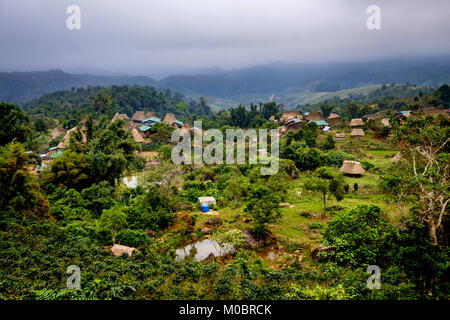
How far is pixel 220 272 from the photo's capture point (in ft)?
27.0

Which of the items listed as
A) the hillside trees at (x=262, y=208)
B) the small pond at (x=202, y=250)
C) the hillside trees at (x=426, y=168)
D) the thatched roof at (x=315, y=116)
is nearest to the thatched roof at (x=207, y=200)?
the small pond at (x=202, y=250)

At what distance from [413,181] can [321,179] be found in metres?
5.95

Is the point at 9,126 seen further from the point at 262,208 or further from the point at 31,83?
the point at 31,83

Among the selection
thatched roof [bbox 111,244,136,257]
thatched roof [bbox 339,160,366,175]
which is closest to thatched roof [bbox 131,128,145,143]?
thatched roof [bbox 339,160,366,175]

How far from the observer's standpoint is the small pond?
11784 mm

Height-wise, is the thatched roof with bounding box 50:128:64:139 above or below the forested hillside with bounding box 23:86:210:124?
below

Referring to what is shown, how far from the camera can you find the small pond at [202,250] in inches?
464

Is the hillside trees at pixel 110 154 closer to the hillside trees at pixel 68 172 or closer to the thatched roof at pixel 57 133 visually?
the hillside trees at pixel 68 172

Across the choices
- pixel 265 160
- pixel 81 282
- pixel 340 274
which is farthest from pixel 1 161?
pixel 265 160

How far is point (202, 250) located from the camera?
12516 millimetres


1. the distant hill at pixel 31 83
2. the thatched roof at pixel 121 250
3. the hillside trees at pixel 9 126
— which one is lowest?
the thatched roof at pixel 121 250

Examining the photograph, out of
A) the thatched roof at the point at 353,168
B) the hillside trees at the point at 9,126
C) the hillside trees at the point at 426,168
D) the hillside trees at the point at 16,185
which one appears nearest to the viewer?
the hillside trees at the point at 426,168

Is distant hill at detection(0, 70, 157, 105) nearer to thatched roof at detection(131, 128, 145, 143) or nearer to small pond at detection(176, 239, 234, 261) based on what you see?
thatched roof at detection(131, 128, 145, 143)
